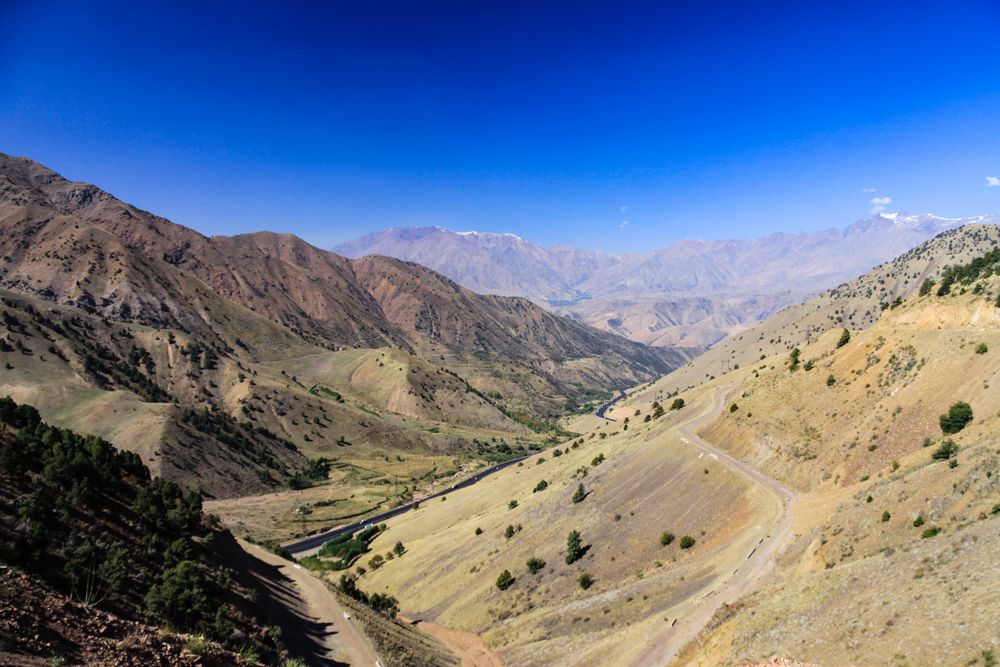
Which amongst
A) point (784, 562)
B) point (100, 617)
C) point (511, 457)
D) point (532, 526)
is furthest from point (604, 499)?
point (511, 457)

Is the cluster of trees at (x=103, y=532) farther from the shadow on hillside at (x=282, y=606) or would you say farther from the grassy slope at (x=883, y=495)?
the grassy slope at (x=883, y=495)

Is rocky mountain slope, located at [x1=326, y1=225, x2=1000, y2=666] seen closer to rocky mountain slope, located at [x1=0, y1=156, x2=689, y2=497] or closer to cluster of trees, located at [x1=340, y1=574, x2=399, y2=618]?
cluster of trees, located at [x1=340, y1=574, x2=399, y2=618]

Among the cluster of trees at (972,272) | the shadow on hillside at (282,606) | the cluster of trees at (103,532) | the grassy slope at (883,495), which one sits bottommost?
the shadow on hillside at (282,606)

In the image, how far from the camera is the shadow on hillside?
3138 cm

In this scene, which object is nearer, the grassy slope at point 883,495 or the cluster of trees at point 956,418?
the grassy slope at point 883,495

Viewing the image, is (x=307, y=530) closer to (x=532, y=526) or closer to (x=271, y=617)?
(x=532, y=526)

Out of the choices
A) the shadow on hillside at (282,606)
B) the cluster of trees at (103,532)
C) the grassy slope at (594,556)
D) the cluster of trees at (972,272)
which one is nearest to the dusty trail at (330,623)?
the shadow on hillside at (282,606)

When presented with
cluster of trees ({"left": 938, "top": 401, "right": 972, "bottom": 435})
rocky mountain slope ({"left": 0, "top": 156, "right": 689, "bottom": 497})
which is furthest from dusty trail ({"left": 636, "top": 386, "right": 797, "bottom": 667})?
rocky mountain slope ({"left": 0, "top": 156, "right": 689, "bottom": 497})

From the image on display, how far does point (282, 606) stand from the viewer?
121 ft

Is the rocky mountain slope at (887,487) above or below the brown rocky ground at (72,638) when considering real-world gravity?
below

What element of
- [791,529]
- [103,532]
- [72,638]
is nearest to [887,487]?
[791,529]

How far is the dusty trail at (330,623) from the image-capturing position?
32.8 meters

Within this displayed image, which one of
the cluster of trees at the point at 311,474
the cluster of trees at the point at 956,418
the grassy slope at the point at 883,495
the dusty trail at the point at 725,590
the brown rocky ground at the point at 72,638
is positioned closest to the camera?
the brown rocky ground at the point at 72,638

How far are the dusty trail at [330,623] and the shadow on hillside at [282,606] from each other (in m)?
0.15
